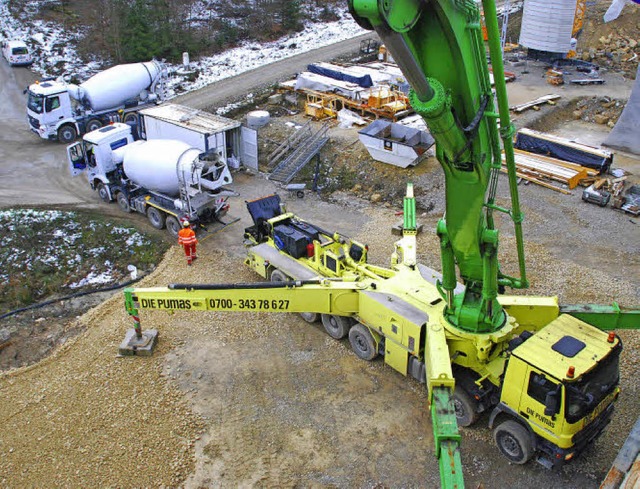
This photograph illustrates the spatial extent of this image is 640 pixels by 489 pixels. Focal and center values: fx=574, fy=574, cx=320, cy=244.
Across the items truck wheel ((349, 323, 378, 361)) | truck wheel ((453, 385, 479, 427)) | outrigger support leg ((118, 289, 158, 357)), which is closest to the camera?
truck wheel ((453, 385, 479, 427))

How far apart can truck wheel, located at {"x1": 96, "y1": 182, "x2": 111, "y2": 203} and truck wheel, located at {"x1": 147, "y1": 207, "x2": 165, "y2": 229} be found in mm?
2293

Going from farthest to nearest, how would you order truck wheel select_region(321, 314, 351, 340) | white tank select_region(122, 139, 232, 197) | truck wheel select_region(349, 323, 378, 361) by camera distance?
white tank select_region(122, 139, 232, 197), truck wheel select_region(321, 314, 351, 340), truck wheel select_region(349, 323, 378, 361)

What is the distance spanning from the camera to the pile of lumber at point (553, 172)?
19531mm

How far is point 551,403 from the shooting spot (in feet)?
28.5

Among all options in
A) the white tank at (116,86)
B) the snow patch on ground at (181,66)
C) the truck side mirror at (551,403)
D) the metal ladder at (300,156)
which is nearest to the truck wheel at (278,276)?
the truck side mirror at (551,403)

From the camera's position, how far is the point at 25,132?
89.7 feet

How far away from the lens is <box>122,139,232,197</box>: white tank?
17.6m

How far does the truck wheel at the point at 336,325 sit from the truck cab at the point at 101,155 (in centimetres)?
1056

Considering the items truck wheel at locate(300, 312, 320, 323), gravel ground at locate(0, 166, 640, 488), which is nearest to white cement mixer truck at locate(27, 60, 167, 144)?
gravel ground at locate(0, 166, 640, 488)

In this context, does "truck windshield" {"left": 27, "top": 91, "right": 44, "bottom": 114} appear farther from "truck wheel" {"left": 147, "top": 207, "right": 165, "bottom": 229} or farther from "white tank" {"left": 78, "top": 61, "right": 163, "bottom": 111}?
"truck wheel" {"left": 147, "top": 207, "right": 165, "bottom": 229}

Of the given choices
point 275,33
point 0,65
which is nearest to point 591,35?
point 275,33

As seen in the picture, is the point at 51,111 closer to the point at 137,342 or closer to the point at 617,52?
the point at 137,342

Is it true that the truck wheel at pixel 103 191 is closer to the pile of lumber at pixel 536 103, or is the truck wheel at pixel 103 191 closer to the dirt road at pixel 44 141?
the dirt road at pixel 44 141

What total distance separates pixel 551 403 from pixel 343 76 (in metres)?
22.1
